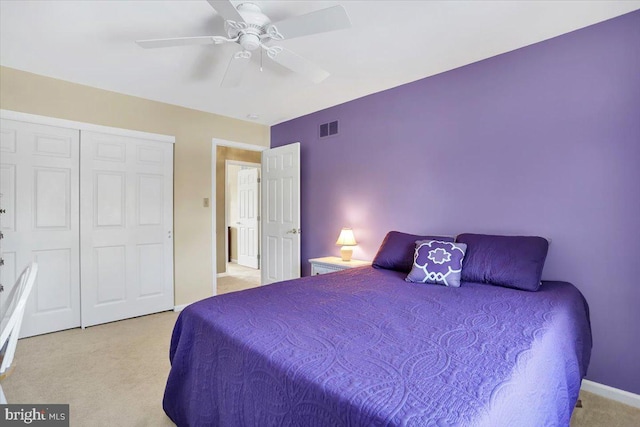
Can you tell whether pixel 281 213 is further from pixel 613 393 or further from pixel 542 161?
pixel 613 393

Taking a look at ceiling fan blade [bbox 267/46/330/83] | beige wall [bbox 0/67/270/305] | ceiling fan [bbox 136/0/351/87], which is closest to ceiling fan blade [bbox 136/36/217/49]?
ceiling fan [bbox 136/0/351/87]

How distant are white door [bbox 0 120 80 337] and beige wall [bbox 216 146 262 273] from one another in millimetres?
2613

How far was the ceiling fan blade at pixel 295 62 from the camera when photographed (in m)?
2.08

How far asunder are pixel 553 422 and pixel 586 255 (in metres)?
1.57

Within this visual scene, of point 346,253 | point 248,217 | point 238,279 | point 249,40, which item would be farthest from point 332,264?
point 248,217

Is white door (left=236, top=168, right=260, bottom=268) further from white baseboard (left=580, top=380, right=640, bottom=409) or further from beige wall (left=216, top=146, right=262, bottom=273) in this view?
white baseboard (left=580, top=380, right=640, bottom=409)

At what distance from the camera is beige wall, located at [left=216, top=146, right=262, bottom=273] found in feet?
18.7

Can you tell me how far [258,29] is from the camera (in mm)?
1929

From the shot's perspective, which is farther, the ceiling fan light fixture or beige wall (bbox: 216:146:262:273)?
beige wall (bbox: 216:146:262:273)

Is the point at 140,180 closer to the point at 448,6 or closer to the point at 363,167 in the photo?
the point at 363,167

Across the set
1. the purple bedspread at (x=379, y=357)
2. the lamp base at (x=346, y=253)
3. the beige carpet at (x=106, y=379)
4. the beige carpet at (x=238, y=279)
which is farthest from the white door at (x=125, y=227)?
the purple bedspread at (x=379, y=357)

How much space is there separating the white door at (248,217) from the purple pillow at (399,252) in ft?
13.0

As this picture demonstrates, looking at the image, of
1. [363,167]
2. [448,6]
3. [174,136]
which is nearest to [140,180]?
[174,136]

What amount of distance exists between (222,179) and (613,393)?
18.3 feet
